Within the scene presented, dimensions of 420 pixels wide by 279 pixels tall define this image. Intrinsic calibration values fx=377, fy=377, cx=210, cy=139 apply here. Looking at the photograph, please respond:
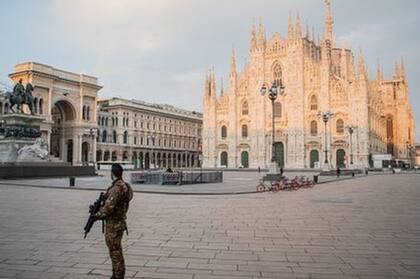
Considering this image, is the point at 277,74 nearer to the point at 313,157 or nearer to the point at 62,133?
the point at 313,157

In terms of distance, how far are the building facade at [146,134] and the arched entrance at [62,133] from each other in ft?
23.8

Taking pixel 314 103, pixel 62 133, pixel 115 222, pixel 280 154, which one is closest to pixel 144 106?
pixel 62 133

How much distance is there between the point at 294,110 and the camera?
6644 centimetres

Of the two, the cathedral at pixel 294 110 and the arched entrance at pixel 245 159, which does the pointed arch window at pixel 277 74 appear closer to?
the cathedral at pixel 294 110

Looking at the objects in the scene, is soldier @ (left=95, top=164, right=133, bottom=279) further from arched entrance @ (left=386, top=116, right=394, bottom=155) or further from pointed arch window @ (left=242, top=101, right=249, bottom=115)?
arched entrance @ (left=386, top=116, right=394, bottom=155)

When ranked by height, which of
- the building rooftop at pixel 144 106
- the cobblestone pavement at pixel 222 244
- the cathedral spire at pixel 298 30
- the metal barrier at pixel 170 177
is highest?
the cathedral spire at pixel 298 30

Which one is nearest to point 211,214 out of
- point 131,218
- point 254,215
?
point 254,215

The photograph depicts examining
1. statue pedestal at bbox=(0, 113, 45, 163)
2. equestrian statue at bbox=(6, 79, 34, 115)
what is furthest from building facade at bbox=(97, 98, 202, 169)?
statue pedestal at bbox=(0, 113, 45, 163)

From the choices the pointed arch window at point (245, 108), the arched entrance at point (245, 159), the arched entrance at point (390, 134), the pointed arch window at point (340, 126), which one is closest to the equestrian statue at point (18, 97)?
the arched entrance at point (245, 159)

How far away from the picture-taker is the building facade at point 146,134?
83750 millimetres

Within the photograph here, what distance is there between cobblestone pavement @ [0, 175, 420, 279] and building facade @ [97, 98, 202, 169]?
68208 millimetres

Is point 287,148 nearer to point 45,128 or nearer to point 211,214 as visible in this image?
point 45,128

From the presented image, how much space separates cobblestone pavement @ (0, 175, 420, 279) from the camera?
5.94 metres

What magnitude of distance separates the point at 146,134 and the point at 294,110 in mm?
38810
